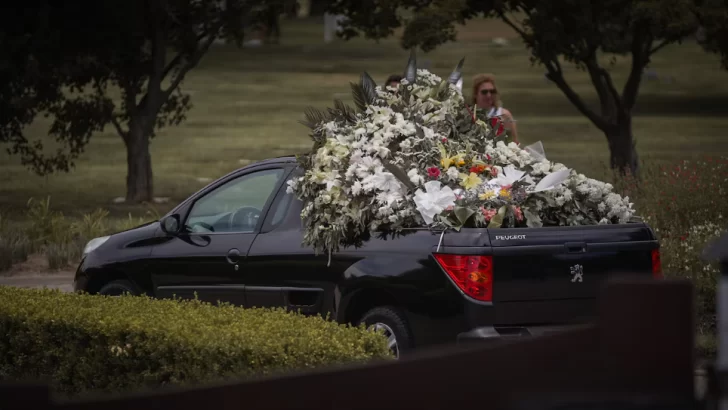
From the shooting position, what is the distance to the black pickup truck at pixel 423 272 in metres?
7.97

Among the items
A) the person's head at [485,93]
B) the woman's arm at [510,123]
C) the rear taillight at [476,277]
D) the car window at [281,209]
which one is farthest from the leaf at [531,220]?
the person's head at [485,93]

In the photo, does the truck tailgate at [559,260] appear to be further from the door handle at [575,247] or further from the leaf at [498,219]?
the leaf at [498,219]

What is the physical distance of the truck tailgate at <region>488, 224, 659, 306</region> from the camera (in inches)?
314

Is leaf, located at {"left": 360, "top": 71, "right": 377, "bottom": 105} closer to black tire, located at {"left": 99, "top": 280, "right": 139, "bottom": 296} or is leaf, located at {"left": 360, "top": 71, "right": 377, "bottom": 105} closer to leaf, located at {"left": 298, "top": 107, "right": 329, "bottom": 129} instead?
leaf, located at {"left": 298, "top": 107, "right": 329, "bottom": 129}

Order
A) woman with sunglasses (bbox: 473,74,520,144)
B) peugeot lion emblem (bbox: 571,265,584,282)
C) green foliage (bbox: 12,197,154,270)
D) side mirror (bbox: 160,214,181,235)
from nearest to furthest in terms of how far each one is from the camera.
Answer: peugeot lion emblem (bbox: 571,265,584,282)
side mirror (bbox: 160,214,181,235)
woman with sunglasses (bbox: 473,74,520,144)
green foliage (bbox: 12,197,154,270)

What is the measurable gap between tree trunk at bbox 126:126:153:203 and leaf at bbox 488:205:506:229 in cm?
1898

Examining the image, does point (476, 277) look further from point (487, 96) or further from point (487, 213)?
point (487, 96)

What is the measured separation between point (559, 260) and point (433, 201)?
0.88m

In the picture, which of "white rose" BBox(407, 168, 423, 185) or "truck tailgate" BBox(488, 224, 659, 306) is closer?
"truck tailgate" BBox(488, 224, 659, 306)

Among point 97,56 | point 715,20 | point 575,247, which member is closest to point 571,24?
point 715,20

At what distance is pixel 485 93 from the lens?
13141 millimetres

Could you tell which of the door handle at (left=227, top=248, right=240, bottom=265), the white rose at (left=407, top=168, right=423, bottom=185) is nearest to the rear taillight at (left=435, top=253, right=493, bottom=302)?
the white rose at (left=407, top=168, right=423, bottom=185)

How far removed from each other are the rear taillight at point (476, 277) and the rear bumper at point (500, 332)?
19cm

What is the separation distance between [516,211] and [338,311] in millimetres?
1336
